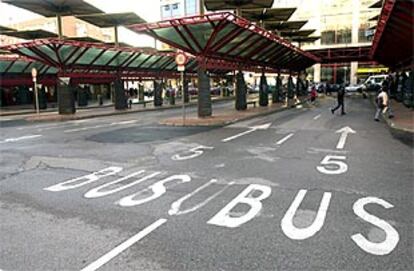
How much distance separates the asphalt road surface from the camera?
13.3ft

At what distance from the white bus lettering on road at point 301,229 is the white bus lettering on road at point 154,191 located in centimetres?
226

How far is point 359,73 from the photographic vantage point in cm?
6359

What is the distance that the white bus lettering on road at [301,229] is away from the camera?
4634mm

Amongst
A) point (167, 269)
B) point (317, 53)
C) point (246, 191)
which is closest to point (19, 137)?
point (246, 191)

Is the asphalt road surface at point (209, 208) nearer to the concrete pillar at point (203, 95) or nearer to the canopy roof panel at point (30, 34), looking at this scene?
the concrete pillar at point (203, 95)

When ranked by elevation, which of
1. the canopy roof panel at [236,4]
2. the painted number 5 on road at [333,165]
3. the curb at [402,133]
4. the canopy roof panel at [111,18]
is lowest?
the painted number 5 on road at [333,165]

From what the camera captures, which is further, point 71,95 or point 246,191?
point 71,95

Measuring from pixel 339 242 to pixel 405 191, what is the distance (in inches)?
108

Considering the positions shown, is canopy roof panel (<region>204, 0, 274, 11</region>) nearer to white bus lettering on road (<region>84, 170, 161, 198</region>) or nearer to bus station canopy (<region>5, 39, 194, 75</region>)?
bus station canopy (<region>5, 39, 194, 75</region>)

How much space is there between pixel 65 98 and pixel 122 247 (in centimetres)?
2346

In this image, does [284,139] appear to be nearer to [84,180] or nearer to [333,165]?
[333,165]

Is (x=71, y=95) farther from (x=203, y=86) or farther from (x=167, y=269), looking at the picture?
(x=167, y=269)

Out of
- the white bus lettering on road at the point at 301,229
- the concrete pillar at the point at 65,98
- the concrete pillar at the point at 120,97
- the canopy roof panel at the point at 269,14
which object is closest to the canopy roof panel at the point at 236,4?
the canopy roof panel at the point at 269,14

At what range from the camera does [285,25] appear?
39250mm
